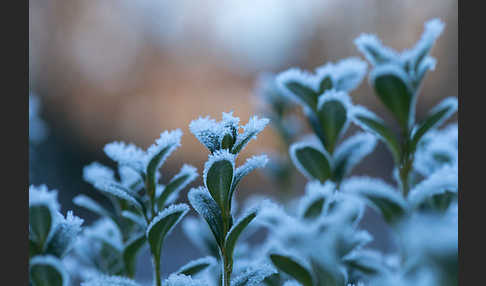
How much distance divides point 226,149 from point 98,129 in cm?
895

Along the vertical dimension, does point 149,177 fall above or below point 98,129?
below

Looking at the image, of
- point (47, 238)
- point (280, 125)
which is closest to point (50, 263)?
point (47, 238)

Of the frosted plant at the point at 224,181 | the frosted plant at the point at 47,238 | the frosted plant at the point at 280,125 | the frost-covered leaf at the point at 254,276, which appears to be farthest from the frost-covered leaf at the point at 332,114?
the frosted plant at the point at 280,125

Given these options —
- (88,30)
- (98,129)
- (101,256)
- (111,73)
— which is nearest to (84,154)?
(98,129)

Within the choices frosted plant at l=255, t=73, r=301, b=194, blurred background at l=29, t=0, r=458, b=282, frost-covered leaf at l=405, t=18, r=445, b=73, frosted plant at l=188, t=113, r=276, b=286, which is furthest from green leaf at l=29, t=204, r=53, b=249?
blurred background at l=29, t=0, r=458, b=282

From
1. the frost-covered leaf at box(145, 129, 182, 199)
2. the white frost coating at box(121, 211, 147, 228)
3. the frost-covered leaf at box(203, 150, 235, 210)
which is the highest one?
the frost-covered leaf at box(145, 129, 182, 199)

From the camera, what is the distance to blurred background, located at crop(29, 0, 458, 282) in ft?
23.9

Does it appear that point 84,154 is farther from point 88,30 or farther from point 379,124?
point 379,124

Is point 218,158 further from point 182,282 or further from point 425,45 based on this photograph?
point 425,45

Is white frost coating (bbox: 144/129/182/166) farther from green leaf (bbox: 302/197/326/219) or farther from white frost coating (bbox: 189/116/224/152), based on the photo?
green leaf (bbox: 302/197/326/219)

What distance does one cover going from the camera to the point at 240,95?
Answer: 794cm

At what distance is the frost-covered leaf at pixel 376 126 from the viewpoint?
33.8 inches

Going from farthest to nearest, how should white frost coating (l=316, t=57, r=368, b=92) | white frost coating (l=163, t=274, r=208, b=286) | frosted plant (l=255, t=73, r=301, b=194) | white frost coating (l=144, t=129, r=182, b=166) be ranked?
frosted plant (l=255, t=73, r=301, b=194) < white frost coating (l=316, t=57, r=368, b=92) < white frost coating (l=144, t=129, r=182, b=166) < white frost coating (l=163, t=274, r=208, b=286)

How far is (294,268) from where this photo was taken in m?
0.67
